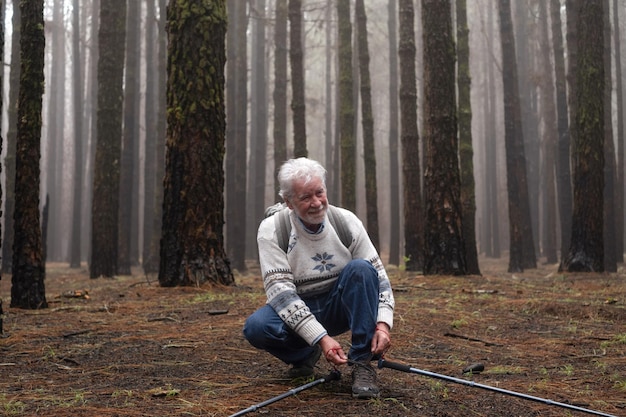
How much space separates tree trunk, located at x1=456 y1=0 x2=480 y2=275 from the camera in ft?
39.2

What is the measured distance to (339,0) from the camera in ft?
55.5

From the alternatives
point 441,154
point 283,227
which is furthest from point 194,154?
point 283,227

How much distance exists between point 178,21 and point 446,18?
14.2 ft

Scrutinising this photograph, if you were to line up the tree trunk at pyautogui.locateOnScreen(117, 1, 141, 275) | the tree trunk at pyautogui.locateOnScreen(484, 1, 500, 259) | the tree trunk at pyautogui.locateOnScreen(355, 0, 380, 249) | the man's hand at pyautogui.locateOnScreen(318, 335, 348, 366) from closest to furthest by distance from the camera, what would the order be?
the man's hand at pyautogui.locateOnScreen(318, 335, 348, 366)
the tree trunk at pyautogui.locateOnScreen(355, 0, 380, 249)
the tree trunk at pyautogui.locateOnScreen(117, 1, 141, 275)
the tree trunk at pyautogui.locateOnScreen(484, 1, 500, 259)

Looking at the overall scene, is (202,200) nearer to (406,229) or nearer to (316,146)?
(406,229)

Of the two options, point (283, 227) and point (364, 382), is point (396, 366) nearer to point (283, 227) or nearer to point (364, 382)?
point (364, 382)

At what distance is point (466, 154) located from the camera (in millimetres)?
12727

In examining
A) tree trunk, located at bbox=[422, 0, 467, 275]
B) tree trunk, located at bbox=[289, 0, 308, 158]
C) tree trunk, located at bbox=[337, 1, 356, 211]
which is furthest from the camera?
tree trunk, located at bbox=[337, 1, 356, 211]

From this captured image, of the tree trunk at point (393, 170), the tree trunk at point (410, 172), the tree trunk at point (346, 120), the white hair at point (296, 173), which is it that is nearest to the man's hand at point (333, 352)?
the white hair at point (296, 173)

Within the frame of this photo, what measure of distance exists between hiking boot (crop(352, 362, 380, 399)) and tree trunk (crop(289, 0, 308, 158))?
1114cm

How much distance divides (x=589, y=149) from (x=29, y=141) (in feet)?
30.4

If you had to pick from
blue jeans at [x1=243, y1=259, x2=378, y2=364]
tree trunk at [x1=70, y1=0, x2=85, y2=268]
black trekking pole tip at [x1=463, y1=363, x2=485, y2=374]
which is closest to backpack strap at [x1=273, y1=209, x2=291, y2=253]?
blue jeans at [x1=243, y1=259, x2=378, y2=364]

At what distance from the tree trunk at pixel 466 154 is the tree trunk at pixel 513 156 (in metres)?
1.75

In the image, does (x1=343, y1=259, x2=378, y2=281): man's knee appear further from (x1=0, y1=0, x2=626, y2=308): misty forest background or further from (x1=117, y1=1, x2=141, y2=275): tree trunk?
(x1=117, y1=1, x2=141, y2=275): tree trunk
